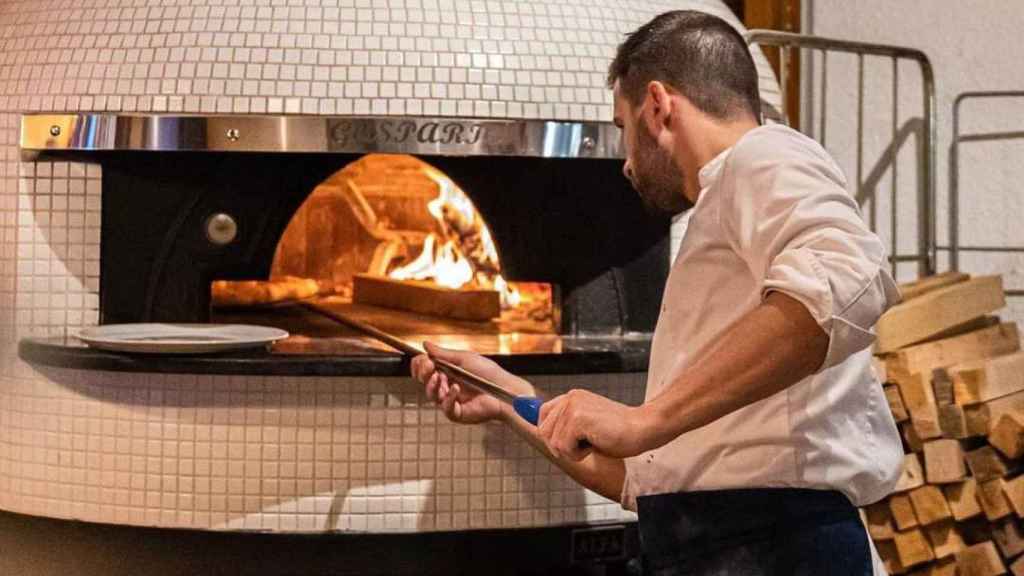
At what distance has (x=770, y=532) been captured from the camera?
1562mm

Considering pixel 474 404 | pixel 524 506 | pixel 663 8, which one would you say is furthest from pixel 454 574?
pixel 663 8

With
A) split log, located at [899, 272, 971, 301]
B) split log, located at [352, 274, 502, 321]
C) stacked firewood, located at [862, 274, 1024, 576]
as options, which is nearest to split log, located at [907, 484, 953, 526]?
stacked firewood, located at [862, 274, 1024, 576]

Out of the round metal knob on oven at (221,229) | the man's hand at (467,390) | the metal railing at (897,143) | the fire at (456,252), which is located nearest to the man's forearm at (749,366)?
the man's hand at (467,390)

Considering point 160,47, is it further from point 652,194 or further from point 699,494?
point 699,494

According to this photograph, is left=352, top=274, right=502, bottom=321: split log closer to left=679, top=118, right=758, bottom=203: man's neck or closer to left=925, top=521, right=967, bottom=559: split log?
left=925, top=521, right=967, bottom=559: split log

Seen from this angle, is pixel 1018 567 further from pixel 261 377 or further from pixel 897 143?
pixel 261 377

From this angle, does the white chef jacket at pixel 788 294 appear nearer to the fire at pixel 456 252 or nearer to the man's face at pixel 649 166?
the man's face at pixel 649 166

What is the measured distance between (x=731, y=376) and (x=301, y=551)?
1261mm

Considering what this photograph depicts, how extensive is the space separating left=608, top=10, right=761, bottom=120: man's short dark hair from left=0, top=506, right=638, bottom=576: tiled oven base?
110 cm

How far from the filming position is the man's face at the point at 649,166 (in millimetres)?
1611

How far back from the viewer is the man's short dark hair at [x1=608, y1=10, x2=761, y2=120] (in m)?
1.58

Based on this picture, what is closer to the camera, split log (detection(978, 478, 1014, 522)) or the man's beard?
the man's beard

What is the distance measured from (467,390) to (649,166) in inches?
23.0

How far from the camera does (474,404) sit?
2064 millimetres
